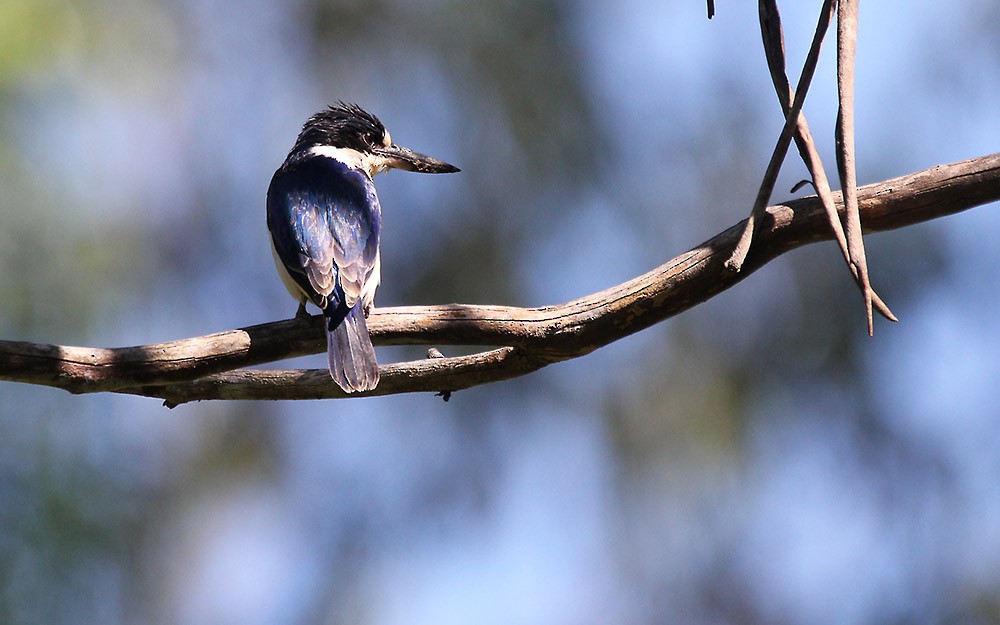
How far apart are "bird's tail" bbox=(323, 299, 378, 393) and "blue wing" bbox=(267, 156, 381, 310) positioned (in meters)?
0.31

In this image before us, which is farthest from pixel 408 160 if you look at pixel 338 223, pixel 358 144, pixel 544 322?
pixel 544 322

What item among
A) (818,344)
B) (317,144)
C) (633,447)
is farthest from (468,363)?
(818,344)

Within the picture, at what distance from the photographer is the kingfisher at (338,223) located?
12.0 ft

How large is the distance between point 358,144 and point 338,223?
1074 millimetres

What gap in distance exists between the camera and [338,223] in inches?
185

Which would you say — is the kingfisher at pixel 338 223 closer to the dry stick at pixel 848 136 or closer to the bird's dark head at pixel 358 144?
the bird's dark head at pixel 358 144

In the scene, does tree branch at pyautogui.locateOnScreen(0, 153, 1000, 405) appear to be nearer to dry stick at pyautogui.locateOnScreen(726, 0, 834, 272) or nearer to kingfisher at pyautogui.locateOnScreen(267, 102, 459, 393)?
kingfisher at pyautogui.locateOnScreen(267, 102, 459, 393)

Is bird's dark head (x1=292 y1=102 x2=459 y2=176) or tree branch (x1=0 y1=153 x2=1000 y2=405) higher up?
bird's dark head (x1=292 y1=102 x2=459 y2=176)

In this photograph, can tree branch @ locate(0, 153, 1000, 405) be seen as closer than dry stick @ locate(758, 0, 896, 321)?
No

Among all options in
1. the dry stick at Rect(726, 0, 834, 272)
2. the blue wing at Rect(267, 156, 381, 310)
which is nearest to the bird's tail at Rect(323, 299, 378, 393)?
the blue wing at Rect(267, 156, 381, 310)

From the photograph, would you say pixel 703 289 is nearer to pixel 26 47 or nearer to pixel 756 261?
pixel 756 261

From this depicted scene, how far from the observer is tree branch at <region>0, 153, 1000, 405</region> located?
302 cm

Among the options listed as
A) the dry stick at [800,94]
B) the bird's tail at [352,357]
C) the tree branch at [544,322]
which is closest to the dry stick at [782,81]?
the dry stick at [800,94]

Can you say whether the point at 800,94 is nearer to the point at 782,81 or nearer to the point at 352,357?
the point at 782,81
